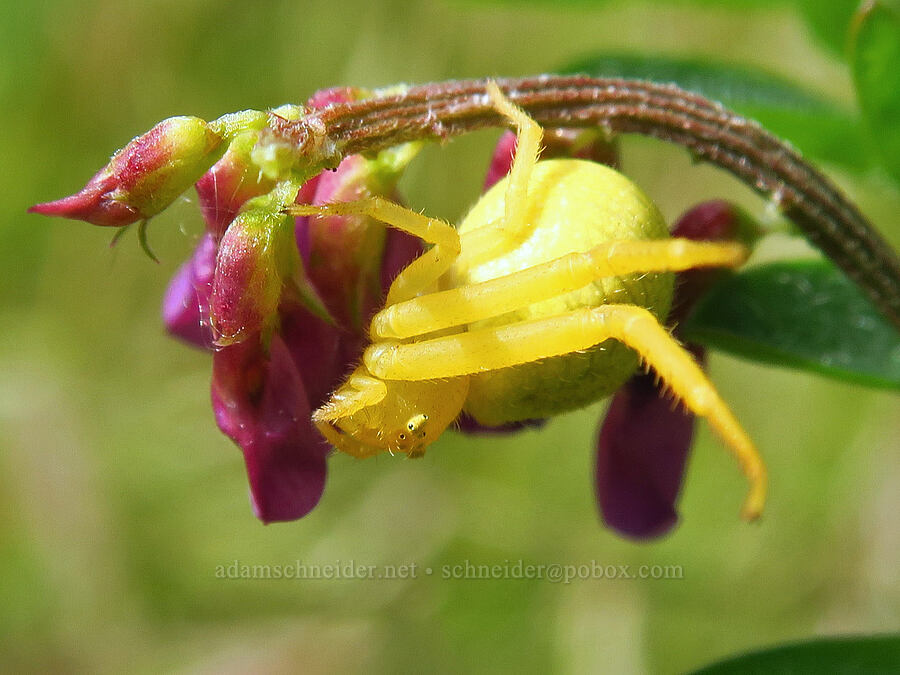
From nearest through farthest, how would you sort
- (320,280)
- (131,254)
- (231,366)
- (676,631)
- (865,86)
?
(231,366) → (320,280) → (865,86) → (676,631) → (131,254)

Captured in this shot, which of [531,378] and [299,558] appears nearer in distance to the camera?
[531,378]

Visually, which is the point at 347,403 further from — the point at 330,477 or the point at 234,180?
the point at 330,477

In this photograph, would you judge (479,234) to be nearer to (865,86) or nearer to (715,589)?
(865,86)

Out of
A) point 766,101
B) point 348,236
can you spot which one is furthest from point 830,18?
point 348,236

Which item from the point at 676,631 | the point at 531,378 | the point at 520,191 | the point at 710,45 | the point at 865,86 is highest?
the point at 710,45

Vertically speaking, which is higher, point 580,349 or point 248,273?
point 248,273

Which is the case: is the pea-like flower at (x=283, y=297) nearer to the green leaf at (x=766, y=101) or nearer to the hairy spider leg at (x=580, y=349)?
the hairy spider leg at (x=580, y=349)

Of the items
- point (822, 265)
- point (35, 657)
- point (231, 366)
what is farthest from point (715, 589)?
point (231, 366)

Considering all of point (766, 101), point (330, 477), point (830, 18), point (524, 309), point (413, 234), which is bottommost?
point (330, 477)

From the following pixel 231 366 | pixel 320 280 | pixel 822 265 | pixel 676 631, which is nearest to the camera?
pixel 231 366
